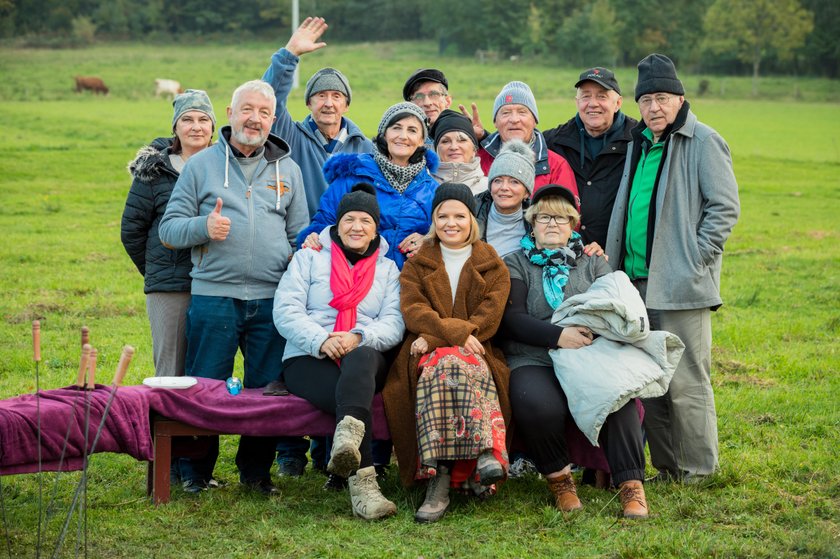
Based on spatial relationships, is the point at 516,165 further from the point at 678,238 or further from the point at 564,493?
the point at 564,493

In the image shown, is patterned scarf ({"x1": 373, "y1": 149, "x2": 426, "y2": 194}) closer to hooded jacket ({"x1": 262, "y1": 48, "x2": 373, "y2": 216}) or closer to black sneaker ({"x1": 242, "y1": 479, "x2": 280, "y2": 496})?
hooded jacket ({"x1": 262, "y1": 48, "x2": 373, "y2": 216})

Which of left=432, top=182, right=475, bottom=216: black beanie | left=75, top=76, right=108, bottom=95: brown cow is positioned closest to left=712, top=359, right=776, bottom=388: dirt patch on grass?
left=432, top=182, right=475, bottom=216: black beanie

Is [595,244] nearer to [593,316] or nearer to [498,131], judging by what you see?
[593,316]

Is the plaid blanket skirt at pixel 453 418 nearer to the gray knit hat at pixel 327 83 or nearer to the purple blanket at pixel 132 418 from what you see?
the purple blanket at pixel 132 418

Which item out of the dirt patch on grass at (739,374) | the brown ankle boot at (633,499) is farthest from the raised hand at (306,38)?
the dirt patch on grass at (739,374)

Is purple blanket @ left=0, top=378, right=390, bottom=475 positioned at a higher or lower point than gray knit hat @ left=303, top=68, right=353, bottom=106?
lower

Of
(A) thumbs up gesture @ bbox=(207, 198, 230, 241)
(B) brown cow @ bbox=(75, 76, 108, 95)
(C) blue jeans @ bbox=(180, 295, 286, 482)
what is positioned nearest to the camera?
(A) thumbs up gesture @ bbox=(207, 198, 230, 241)

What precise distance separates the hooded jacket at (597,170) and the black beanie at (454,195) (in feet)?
3.11

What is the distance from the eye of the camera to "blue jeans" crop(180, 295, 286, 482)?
5812mm

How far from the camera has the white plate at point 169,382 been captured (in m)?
5.45

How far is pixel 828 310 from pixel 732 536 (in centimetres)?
687

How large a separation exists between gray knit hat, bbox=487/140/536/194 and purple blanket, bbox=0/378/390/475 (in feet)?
5.09

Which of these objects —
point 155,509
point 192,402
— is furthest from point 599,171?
point 155,509

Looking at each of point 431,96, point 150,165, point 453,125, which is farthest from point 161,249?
point 431,96
